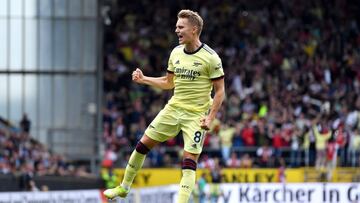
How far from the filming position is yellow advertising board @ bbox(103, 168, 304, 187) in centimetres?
3338

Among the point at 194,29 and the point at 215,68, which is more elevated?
the point at 194,29

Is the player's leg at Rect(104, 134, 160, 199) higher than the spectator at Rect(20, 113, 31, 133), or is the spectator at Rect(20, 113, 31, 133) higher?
the player's leg at Rect(104, 134, 160, 199)

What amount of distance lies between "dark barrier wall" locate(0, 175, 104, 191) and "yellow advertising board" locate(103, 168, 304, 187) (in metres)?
1.42

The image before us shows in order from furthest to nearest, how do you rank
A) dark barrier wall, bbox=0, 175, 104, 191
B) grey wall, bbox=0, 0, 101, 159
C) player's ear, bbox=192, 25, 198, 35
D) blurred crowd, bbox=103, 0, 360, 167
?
grey wall, bbox=0, 0, 101, 159 < blurred crowd, bbox=103, 0, 360, 167 < dark barrier wall, bbox=0, 175, 104, 191 < player's ear, bbox=192, 25, 198, 35

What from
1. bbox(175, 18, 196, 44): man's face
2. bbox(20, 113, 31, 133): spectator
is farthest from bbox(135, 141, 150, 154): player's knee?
bbox(20, 113, 31, 133): spectator

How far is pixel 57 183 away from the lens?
31375 mm

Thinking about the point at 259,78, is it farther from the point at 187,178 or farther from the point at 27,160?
the point at 187,178

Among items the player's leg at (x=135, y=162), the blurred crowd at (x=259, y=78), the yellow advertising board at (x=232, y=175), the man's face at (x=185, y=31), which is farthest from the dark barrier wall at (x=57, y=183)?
the man's face at (x=185, y=31)

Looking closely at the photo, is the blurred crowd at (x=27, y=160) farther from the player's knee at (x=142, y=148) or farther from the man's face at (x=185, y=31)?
the man's face at (x=185, y=31)

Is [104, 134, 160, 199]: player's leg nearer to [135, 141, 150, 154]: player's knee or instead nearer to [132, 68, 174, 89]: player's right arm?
[135, 141, 150, 154]: player's knee

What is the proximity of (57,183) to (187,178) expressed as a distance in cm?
1789

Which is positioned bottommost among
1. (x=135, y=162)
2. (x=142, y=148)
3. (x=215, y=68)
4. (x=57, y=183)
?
(x=57, y=183)

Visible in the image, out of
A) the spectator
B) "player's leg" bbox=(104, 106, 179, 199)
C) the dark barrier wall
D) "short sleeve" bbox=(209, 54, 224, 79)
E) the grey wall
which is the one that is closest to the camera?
"short sleeve" bbox=(209, 54, 224, 79)

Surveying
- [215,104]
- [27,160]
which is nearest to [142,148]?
[215,104]
